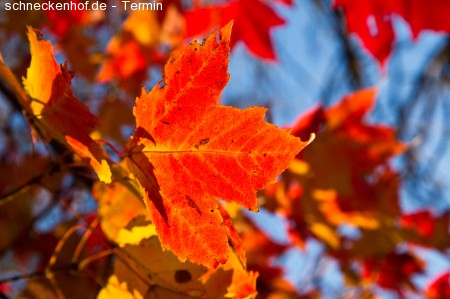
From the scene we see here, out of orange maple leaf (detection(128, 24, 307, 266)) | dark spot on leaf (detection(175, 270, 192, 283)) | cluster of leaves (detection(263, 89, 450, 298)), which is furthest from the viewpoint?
cluster of leaves (detection(263, 89, 450, 298))

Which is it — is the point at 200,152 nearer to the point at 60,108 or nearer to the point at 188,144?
the point at 188,144

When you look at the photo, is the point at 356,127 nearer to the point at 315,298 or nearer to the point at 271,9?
the point at 271,9

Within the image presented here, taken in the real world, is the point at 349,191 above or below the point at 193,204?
below

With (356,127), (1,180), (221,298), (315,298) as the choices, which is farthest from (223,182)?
(315,298)

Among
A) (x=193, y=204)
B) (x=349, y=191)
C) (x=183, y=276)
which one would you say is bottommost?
(x=349, y=191)

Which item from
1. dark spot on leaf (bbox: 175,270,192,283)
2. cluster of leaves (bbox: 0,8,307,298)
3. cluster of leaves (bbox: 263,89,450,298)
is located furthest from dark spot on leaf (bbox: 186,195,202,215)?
cluster of leaves (bbox: 263,89,450,298)

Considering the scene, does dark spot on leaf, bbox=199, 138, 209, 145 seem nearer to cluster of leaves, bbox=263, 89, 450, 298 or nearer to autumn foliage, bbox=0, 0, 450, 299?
autumn foliage, bbox=0, 0, 450, 299

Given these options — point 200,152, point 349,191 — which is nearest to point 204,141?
point 200,152
